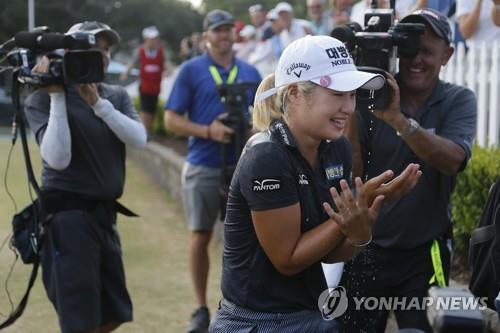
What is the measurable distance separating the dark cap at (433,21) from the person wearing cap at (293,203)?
35.0 inches

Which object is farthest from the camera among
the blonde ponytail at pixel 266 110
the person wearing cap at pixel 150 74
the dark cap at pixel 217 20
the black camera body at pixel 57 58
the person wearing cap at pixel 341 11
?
the person wearing cap at pixel 150 74

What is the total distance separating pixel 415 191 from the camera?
3.88 m

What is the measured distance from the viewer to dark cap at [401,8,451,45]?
3.86 metres

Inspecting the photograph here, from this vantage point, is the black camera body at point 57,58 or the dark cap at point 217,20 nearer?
the black camera body at point 57,58

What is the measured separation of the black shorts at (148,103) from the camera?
49.6ft

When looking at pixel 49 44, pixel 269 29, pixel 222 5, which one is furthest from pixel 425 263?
pixel 222 5

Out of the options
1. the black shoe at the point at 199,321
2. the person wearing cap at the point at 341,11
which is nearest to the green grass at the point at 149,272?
the black shoe at the point at 199,321

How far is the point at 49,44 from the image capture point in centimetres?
418

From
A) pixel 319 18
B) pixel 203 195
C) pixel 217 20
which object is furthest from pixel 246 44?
pixel 203 195

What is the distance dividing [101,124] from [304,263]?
6.46 feet

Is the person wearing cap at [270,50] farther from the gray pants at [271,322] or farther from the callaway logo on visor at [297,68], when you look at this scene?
the gray pants at [271,322]

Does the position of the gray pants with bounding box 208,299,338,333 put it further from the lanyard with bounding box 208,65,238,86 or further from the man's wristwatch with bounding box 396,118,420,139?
the lanyard with bounding box 208,65,238,86

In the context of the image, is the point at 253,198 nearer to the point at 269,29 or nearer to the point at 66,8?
the point at 269,29

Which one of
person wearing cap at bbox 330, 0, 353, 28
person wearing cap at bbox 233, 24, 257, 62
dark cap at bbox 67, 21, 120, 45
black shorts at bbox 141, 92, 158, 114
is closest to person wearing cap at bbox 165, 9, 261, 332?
dark cap at bbox 67, 21, 120, 45
